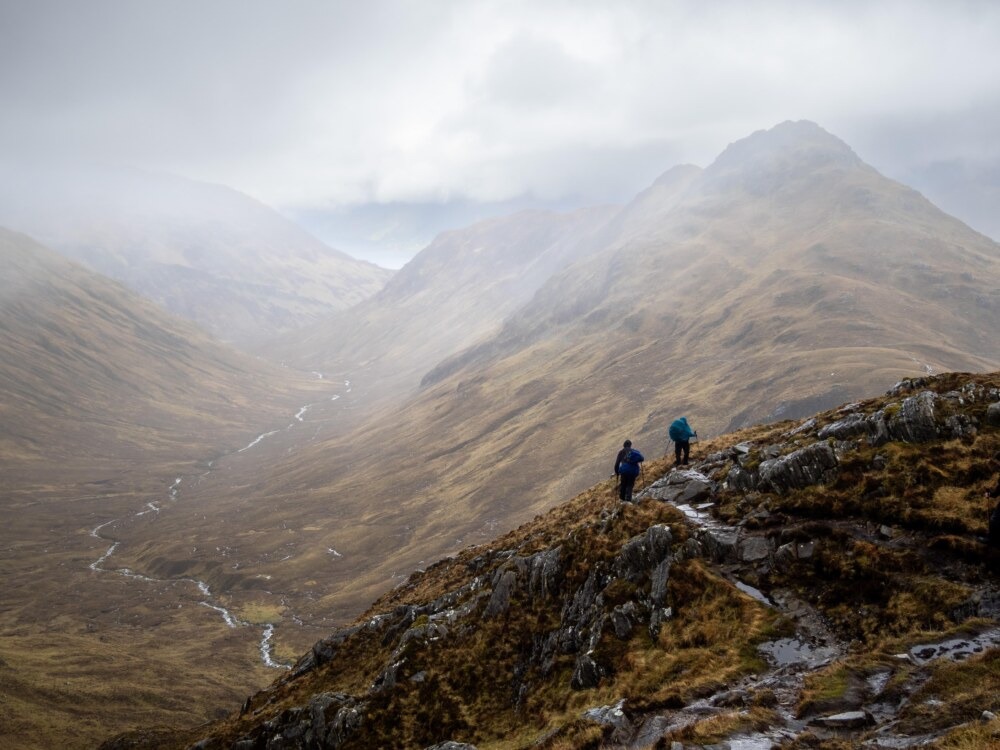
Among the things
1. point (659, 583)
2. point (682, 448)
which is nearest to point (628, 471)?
point (682, 448)

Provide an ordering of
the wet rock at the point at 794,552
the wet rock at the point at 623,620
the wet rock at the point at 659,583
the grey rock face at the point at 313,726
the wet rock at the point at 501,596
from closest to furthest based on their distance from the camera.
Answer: the wet rock at the point at 794,552 → the wet rock at the point at 623,620 → the wet rock at the point at 659,583 → the grey rock face at the point at 313,726 → the wet rock at the point at 501,596

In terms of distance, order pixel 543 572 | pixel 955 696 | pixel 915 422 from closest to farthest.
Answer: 1. pixel 955 696
2. pixel 915 422
3. pixel 543 572

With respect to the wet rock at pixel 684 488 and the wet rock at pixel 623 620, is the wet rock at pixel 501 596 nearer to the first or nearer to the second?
the wet rock at pixel 623 620

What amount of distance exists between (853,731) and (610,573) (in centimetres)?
1431

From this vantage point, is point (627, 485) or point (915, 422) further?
point (627, 485)

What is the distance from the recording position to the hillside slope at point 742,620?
659 inches

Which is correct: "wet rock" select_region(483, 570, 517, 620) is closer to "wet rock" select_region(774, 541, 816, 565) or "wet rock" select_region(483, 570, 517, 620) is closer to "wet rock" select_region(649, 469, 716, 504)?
"wet rock" select_region(649, 469, 716, 504)

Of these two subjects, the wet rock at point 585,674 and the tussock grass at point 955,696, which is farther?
the wet rock at point 585,674

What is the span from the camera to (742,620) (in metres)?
22.1

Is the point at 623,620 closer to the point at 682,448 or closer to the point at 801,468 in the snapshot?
the point at 801,468

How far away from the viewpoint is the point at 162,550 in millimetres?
186125

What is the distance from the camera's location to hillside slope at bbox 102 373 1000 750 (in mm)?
16734

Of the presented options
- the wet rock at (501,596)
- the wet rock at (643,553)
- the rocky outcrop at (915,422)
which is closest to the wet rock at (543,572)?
the wet rock at (501,596)

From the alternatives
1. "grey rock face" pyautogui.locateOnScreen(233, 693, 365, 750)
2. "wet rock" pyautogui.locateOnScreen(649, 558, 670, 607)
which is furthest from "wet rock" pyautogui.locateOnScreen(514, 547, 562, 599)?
"grey rock face" pyautogui.locateOnScreen(233, 693, 365, 750)
